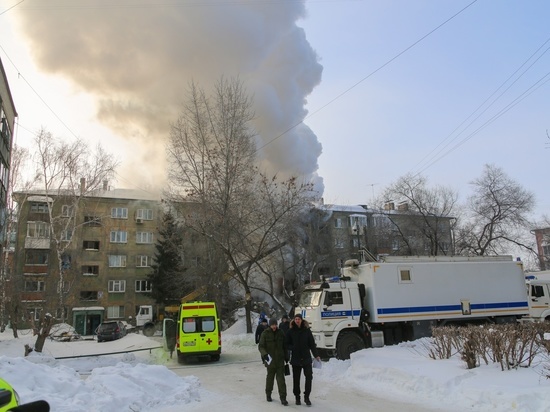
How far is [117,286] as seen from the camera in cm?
5156

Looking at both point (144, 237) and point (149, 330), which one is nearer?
point (149, 330)

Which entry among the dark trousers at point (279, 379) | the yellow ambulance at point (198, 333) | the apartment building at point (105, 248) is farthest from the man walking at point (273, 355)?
the apartment building at point (105, 248)

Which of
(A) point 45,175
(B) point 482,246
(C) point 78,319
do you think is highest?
(A) point 45,175

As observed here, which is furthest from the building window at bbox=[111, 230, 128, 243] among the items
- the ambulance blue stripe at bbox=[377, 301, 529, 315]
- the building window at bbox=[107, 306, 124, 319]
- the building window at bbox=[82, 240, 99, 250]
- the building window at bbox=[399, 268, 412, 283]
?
the ambulance blue stripe at bbox=[377, 301, 529, 315]

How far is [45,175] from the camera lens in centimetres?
3612

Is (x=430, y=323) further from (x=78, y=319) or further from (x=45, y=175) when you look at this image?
(x=78, y=319)

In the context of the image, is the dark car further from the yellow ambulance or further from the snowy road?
the snowy road

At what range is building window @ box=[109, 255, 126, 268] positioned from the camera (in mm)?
52156

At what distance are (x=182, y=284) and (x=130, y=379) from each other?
2315 cm

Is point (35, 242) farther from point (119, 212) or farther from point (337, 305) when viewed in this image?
point (337, 305)

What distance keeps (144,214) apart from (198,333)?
38654 millimetres

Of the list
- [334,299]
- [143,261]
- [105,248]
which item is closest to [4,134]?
[105,248]

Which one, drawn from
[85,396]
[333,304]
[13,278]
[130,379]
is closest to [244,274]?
[333,304]

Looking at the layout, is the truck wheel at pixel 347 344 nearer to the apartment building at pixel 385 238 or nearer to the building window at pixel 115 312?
the apartment building at pixel 385 238
